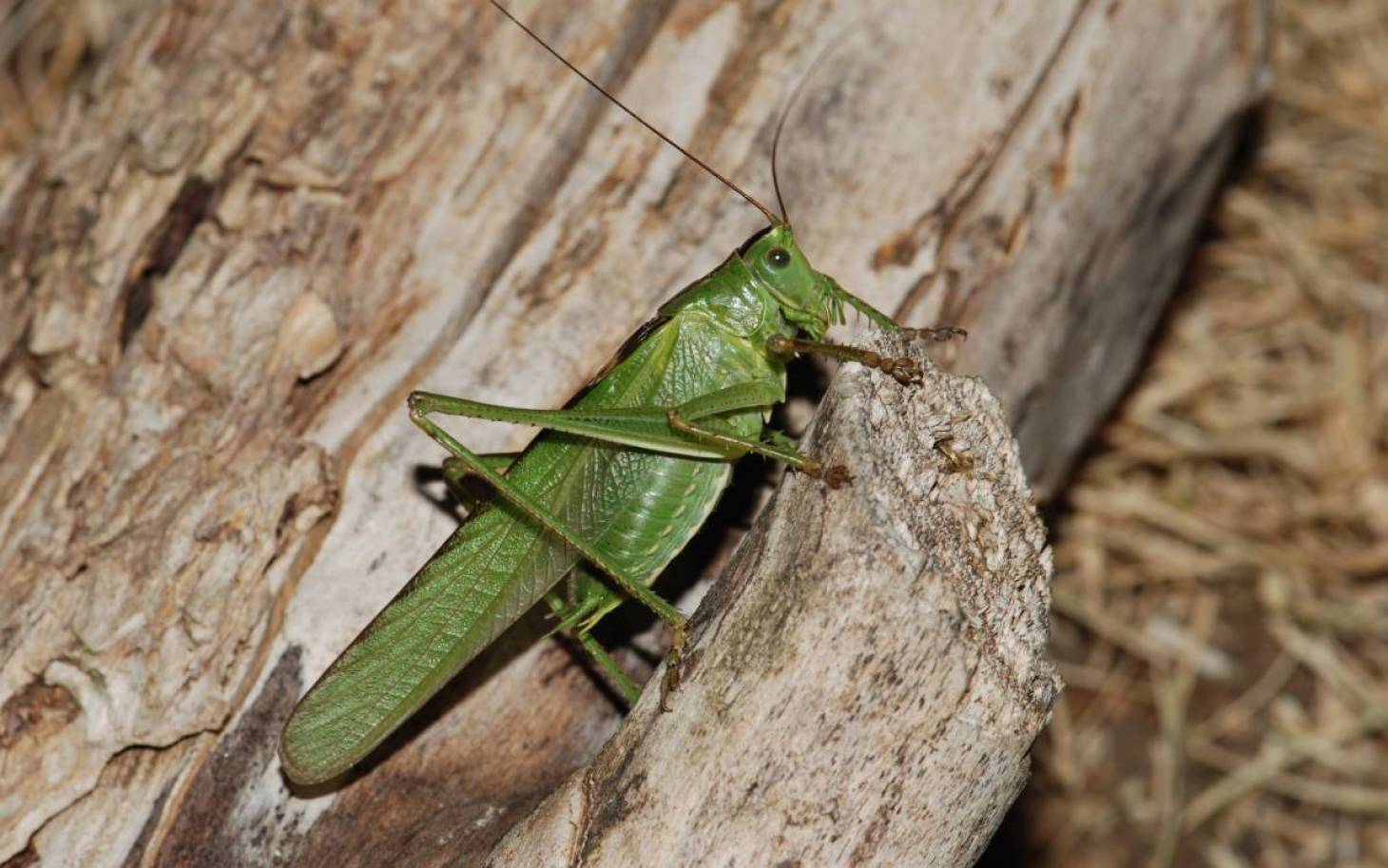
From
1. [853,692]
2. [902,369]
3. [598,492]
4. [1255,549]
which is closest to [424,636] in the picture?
[598,492]

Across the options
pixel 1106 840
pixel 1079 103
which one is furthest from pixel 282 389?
pixel 1106 840

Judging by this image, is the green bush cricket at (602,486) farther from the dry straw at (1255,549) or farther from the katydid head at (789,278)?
the dry straw at (1255,549)

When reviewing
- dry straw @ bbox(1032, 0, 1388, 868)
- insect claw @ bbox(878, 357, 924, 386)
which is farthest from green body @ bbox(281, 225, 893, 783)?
dry straw @ bbox(1032, 0, 1388, 868)

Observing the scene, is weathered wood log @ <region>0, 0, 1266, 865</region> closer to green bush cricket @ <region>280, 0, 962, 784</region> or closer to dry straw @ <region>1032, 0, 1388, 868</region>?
green bush cricket @ <region>280, 0, 962, 784</region>

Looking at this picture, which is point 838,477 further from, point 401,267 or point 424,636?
point 401,267

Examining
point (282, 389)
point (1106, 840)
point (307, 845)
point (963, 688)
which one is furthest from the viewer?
point (1106, 840)

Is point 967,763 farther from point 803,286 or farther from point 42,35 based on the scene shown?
point 42,35
